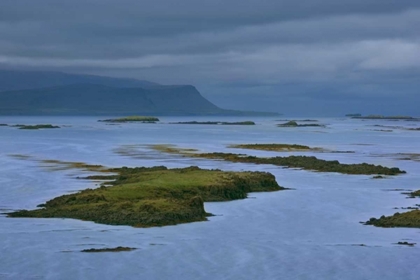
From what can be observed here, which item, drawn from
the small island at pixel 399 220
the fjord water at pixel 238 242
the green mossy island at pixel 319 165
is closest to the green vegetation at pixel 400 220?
the small island at pixel 399 220

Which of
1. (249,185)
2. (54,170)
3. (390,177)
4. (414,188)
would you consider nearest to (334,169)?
(390,177)

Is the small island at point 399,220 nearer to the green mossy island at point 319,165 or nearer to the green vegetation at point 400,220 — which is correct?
the green vegetation at point 400,220

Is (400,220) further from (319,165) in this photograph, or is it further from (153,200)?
(319,165)

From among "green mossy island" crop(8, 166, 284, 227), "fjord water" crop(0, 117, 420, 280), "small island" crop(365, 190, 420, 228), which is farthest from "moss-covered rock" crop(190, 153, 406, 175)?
"small island" crop(365, 190, 420, 228)

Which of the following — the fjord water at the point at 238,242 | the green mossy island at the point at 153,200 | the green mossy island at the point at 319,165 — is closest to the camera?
the fjord water at the point at 238,242

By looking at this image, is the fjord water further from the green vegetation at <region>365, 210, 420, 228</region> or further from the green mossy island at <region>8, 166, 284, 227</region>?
the green mossy island at <region>8, 166, 284, 227</region>

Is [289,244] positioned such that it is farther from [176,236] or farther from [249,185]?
[249,185]

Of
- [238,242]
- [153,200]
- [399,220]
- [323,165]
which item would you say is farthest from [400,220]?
[323,165]
